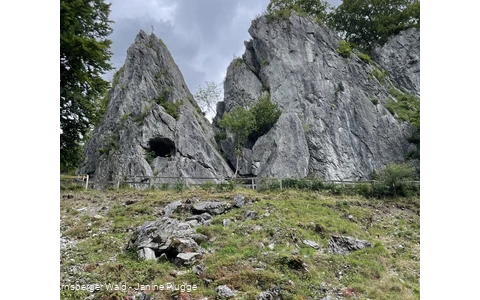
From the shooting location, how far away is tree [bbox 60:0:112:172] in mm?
6414

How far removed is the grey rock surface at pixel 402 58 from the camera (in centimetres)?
3441

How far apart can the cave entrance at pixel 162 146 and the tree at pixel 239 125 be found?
5.52 m

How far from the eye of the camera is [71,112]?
9.51 metres

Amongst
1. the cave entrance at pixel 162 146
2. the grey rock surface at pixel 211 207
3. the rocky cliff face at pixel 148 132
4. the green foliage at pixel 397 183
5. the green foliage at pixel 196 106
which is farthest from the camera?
the green foliage at pixel 196 106

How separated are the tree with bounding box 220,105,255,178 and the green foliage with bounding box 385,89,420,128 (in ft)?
42.6

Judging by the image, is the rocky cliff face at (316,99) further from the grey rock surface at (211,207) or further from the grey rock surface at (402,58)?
the grey rock surface at (211,207)

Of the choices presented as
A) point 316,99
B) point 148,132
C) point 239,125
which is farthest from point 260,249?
point 316,99

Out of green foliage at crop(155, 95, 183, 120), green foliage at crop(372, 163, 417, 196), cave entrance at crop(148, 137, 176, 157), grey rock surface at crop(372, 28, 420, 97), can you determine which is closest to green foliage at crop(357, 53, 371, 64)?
grey rock surface at crop(372, 28, 420, 97)

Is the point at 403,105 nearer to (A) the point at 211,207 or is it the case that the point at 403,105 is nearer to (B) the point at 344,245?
(B) the point at 344,245


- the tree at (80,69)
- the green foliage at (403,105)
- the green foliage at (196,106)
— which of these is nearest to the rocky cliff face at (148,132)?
the green foliage at (196,106)
